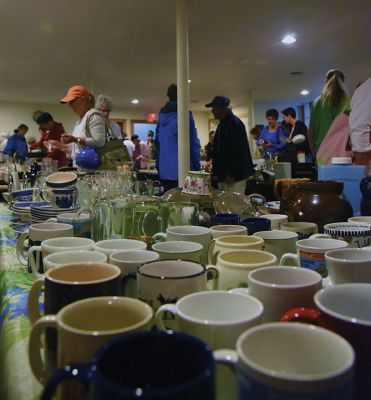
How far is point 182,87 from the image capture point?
308 centimetres

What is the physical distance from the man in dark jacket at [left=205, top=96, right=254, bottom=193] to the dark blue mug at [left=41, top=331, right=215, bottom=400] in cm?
282

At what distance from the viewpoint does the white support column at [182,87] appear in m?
3.09

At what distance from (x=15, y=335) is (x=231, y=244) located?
0.38 meters

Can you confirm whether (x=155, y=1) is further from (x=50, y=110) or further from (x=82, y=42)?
(x=50, y=110)

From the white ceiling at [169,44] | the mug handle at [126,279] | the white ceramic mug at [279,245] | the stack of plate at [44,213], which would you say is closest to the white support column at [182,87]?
the white ceiling at [169,44]

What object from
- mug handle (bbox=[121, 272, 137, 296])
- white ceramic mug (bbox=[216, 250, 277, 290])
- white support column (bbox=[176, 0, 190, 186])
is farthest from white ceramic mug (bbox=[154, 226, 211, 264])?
white support column (bbox=[176, 0, 190, 186])

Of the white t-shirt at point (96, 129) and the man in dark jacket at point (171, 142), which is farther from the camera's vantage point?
the man in dark jacket at point (171, 142)

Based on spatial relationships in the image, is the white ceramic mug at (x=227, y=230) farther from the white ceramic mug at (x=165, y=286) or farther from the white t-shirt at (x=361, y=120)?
the white t-shirt at (x=361, y=120)

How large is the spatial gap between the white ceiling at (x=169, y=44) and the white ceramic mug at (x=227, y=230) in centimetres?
338

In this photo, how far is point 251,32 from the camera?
15.8ft

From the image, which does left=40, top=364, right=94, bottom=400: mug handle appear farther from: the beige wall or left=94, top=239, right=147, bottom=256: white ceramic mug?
the beige wall

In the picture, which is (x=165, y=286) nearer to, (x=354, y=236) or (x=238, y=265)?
(x=238, y=265)

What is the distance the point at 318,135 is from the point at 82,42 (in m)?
3.34

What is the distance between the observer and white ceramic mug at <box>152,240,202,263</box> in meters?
0.69
